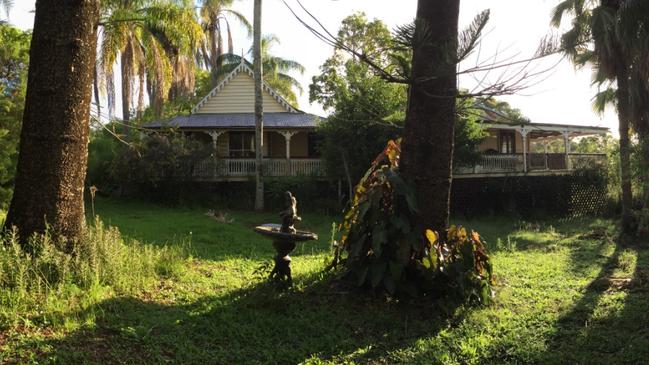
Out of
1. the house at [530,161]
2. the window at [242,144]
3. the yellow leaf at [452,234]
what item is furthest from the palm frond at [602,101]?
the yellow leaf at [452,234]

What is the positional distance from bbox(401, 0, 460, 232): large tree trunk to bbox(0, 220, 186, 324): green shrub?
3.29 metres

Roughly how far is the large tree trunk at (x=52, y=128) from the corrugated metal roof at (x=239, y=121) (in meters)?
16.0

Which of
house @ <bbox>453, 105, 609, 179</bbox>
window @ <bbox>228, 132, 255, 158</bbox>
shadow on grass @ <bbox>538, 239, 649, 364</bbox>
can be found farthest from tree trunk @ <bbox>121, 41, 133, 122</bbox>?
shadow on grass @ <bbox>538, 239, 649, 364</bbox>

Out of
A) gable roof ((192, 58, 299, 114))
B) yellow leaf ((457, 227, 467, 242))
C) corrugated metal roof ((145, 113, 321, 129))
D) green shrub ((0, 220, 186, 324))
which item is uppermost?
gable roof ((192, 58, 299, 114))

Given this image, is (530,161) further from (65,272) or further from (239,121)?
(65,272)

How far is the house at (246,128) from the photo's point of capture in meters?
21.8

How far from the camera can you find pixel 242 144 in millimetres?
24812

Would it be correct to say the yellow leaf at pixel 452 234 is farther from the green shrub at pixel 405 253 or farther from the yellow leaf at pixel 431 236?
the yellow leaf at pixel 431 236

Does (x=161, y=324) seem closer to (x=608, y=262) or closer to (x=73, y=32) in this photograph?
(x=73, y=32)

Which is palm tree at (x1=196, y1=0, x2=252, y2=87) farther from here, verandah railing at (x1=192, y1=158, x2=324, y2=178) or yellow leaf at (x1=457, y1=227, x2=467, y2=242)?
yellow leaf at (x1=457, y1=227, x2=467, y2=242)

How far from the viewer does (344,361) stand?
4367 mm

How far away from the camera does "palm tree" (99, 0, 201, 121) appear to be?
15055 mm

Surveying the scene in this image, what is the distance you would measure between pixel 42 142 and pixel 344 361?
3.98 metres

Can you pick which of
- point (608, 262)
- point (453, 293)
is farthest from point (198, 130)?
point (453, 293)
